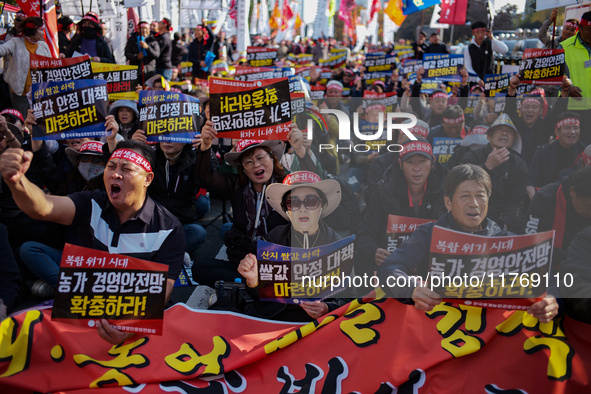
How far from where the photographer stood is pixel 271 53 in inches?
460

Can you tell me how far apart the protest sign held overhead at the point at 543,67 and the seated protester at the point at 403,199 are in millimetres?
3412

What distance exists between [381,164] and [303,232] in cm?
80

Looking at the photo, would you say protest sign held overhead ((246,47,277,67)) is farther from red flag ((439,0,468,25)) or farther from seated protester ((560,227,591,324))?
seated protester ((560,227,591,324))

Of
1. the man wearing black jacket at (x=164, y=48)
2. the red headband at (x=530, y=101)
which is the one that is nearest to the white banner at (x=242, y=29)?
the man wearing black jacket at (x=164, y=48)

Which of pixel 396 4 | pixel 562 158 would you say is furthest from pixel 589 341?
pixel 396 4

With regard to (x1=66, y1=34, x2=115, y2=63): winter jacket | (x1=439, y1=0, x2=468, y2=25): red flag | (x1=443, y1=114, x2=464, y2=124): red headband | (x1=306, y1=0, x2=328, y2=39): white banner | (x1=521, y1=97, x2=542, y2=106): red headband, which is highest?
(x1=306, y1=0, x2=328, y2=39): white banner

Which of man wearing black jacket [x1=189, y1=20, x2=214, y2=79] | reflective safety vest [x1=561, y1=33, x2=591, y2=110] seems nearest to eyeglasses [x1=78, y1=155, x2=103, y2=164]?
reflective safety vest [x1=561, y1=33, x2=591, y2=110]

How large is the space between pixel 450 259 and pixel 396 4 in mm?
12005

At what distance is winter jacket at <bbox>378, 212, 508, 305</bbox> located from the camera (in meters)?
2.57

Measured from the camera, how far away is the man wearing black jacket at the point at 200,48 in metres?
13.4

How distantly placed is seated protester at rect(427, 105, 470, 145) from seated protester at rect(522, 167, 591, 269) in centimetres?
150

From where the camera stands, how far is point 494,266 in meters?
2.38

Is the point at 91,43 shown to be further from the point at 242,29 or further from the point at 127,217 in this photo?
the point at 127,217

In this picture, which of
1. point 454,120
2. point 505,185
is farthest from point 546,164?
point 454,120
